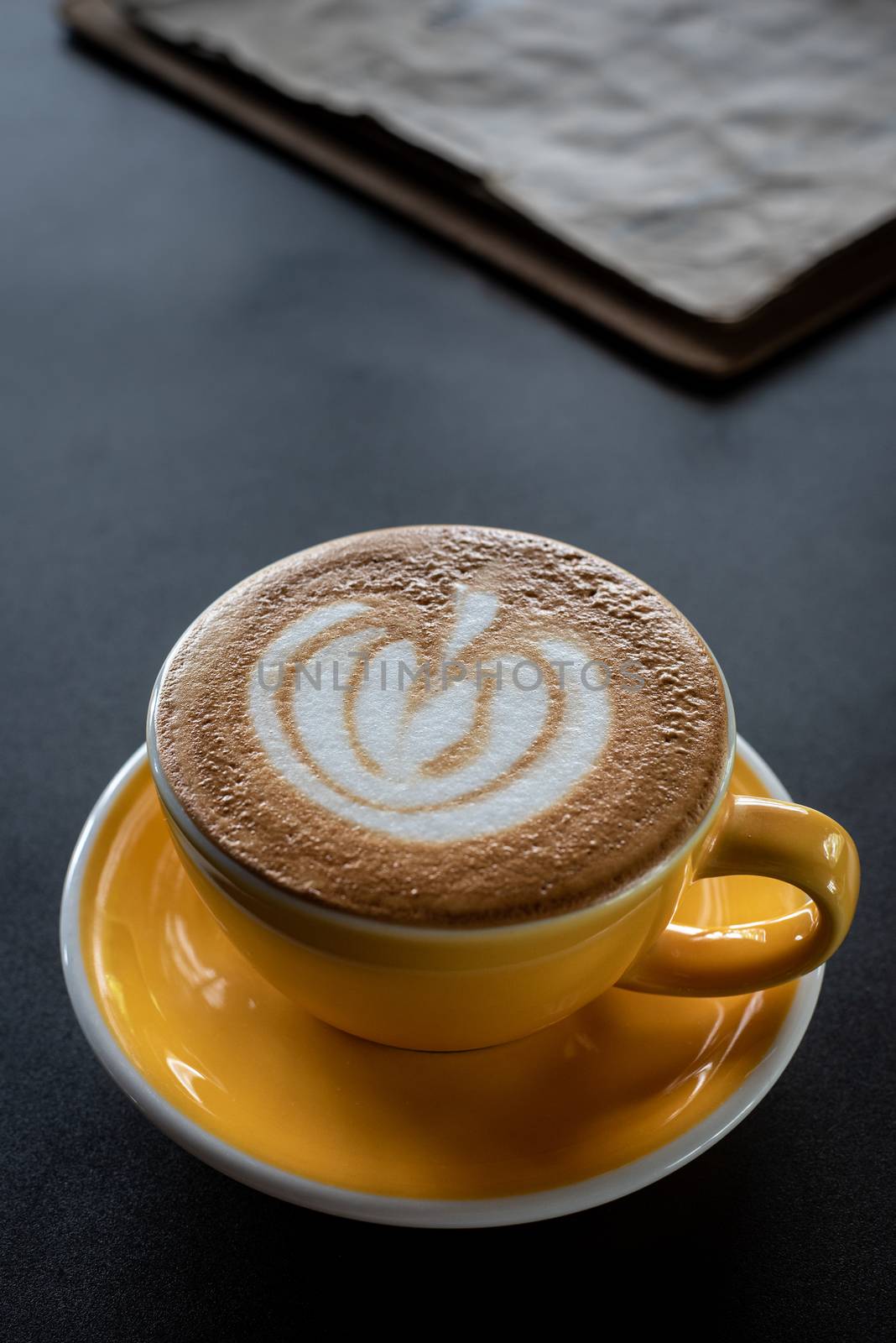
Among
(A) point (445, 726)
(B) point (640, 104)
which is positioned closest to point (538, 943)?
(A) point (445, 726)

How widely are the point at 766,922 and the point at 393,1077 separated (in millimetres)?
189

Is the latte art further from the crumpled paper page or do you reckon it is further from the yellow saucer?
the crumpled paper page

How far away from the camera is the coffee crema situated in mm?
452

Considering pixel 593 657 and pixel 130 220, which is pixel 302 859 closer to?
pixel 593 657

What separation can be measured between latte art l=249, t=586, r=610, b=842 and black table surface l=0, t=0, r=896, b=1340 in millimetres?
201

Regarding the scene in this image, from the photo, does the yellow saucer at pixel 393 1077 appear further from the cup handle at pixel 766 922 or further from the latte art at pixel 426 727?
the latte art at pixel 426 727

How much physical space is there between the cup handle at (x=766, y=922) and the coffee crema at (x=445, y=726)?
4 centimetres

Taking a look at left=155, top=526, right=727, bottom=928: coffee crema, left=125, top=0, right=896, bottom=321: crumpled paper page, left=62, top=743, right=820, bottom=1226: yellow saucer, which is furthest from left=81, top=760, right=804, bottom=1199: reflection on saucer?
left=125, top=0, right=896, bottom=321: crumpled paper page

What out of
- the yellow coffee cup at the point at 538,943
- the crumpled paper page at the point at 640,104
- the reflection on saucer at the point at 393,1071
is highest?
the crumpled paper page at the point at 640,104

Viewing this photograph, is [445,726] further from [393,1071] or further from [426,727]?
[393,1071]

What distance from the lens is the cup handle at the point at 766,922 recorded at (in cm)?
49

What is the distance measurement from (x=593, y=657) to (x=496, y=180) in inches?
34.0

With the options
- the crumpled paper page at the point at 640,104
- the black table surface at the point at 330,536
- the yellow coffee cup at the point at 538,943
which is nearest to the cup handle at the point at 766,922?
the yellow coffee cup at the point at 538,943

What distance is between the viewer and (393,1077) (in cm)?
53
